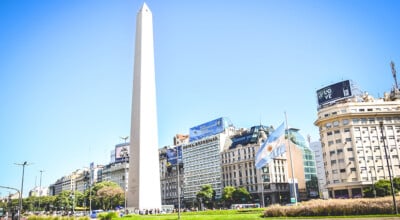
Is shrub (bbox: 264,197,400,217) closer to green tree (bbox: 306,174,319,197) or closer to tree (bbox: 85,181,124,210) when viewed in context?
tree (bbox: 85,181,124,210)

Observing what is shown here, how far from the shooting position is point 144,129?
3844 centimetres

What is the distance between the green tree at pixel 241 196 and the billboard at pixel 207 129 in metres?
20.1

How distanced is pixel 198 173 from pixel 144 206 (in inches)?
2190

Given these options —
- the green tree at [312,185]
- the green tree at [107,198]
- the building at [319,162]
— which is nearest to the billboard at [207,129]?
the green tree at [312,185]

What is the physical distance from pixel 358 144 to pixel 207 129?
4008 centimetres

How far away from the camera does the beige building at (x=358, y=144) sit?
60.0 meters

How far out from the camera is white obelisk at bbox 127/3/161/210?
122 feet

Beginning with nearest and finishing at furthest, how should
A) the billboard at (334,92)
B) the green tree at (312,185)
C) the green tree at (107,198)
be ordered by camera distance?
the billboard at (334,92) < the green tree at (107,198) < the green tree at (312,185)

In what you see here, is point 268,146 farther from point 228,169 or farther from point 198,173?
point 198,173

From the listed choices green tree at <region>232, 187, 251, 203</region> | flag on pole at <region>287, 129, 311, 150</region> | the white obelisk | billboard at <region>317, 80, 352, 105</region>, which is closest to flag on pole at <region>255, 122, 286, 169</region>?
the white obelisk

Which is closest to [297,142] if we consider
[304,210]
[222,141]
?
[222,141]

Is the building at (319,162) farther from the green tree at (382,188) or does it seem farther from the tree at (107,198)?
the tree at (107,198)

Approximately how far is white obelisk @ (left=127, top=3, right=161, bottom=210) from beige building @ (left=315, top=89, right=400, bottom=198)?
118ft

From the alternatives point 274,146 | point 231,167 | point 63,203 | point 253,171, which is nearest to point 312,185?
point 253,171
